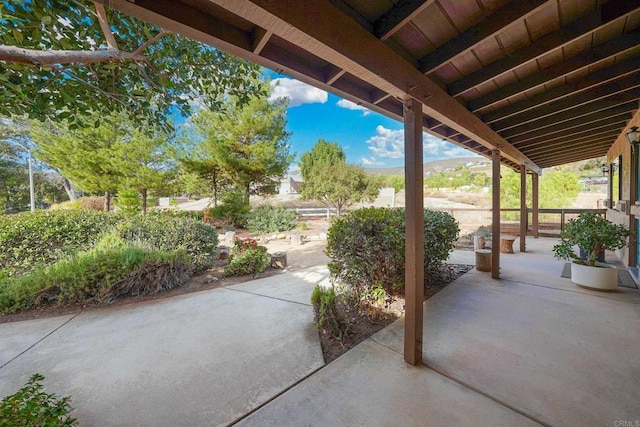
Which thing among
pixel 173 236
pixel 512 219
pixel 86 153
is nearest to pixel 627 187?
pixel 512 219

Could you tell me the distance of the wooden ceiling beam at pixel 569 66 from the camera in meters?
1.92

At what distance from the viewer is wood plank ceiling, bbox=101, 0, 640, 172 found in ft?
4.23

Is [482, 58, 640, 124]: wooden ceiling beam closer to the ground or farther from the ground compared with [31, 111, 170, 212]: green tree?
closer to the ground

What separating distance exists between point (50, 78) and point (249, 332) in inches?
115

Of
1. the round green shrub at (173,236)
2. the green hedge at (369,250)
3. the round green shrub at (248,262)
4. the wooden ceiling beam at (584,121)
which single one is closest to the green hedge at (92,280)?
the round green shrub at (173,236)

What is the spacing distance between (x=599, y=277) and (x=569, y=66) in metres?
3.10

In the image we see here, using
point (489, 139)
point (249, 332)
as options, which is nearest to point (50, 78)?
point (249, 332)

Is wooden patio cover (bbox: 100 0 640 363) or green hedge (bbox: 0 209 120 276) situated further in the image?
green hedge (bbox: 0 209 120 276)

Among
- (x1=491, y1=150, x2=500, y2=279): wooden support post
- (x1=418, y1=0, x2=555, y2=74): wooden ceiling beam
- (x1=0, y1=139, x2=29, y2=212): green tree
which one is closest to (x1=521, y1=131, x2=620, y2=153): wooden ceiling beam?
(x1=491, y1=150, x2=500, y2=279): wooden support post

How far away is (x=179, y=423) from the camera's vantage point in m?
1.52

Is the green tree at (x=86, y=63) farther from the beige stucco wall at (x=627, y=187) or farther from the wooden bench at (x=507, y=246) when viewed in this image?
the wooden bench at (x=507, y=246)

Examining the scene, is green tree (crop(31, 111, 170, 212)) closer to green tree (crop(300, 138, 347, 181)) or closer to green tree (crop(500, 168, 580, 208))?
green tree (crop(300, 138, 347, 181))

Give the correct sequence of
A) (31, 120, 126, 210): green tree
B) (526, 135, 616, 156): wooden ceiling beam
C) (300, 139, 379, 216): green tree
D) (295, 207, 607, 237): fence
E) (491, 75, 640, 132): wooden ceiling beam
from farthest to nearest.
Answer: (300, 139, 379, 216): green tree < (31, 120, 126, 210): green tree < (295, 207, 607, 237): fence < (526, 135, 616, 156): wooden ceiling beam < (491, 75, 640, 132): wooden ceiling beam

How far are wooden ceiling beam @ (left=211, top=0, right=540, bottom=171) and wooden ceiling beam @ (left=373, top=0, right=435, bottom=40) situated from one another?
0.07 meters
